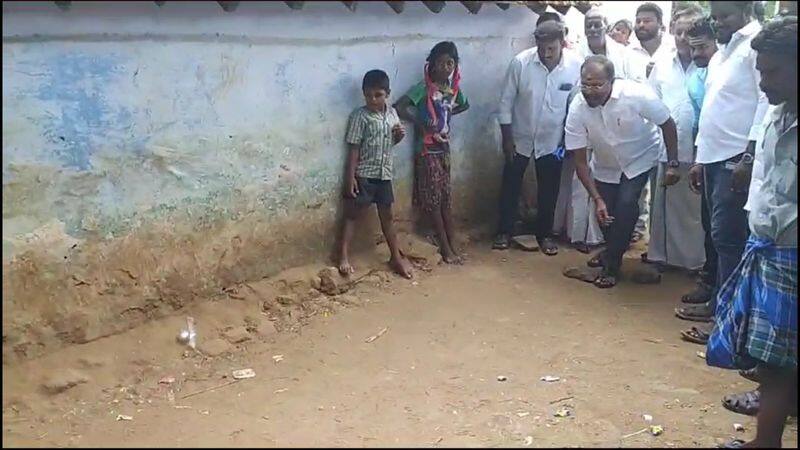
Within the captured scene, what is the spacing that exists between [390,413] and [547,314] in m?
1.71

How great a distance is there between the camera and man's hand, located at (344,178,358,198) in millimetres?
5387

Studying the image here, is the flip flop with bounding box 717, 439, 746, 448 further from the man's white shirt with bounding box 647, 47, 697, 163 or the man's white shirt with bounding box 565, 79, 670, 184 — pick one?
the man's white shirt with bounding box 647, 47, 697, 163

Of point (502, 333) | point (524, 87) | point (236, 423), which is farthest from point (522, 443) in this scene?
point (524, 87)

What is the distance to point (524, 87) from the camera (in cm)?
634

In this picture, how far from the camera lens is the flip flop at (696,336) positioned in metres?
4.76

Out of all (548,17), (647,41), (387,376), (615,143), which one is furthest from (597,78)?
(387,376)

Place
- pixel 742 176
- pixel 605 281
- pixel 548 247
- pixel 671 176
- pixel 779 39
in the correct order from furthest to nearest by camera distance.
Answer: pixel 548 247 → pixel 605 281 → pixel 671 176 → pixel 742 176 → pixel 779 39

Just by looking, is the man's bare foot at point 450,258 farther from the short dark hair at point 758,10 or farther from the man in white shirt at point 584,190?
the short dark hair at point 758,10

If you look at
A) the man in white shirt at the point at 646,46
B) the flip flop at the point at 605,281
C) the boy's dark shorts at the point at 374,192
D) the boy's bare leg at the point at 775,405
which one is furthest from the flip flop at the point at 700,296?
the boy's bare leg at the point at 775,405

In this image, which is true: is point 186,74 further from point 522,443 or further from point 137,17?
point 522,443

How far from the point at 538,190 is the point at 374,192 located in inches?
63.2

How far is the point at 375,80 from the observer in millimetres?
5324

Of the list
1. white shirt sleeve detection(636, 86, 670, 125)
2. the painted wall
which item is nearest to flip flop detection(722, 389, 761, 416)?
white shirt sleeve detection(636, 86, 670, 125)

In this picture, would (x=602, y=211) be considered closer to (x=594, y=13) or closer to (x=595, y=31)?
(x=595, y=31)
